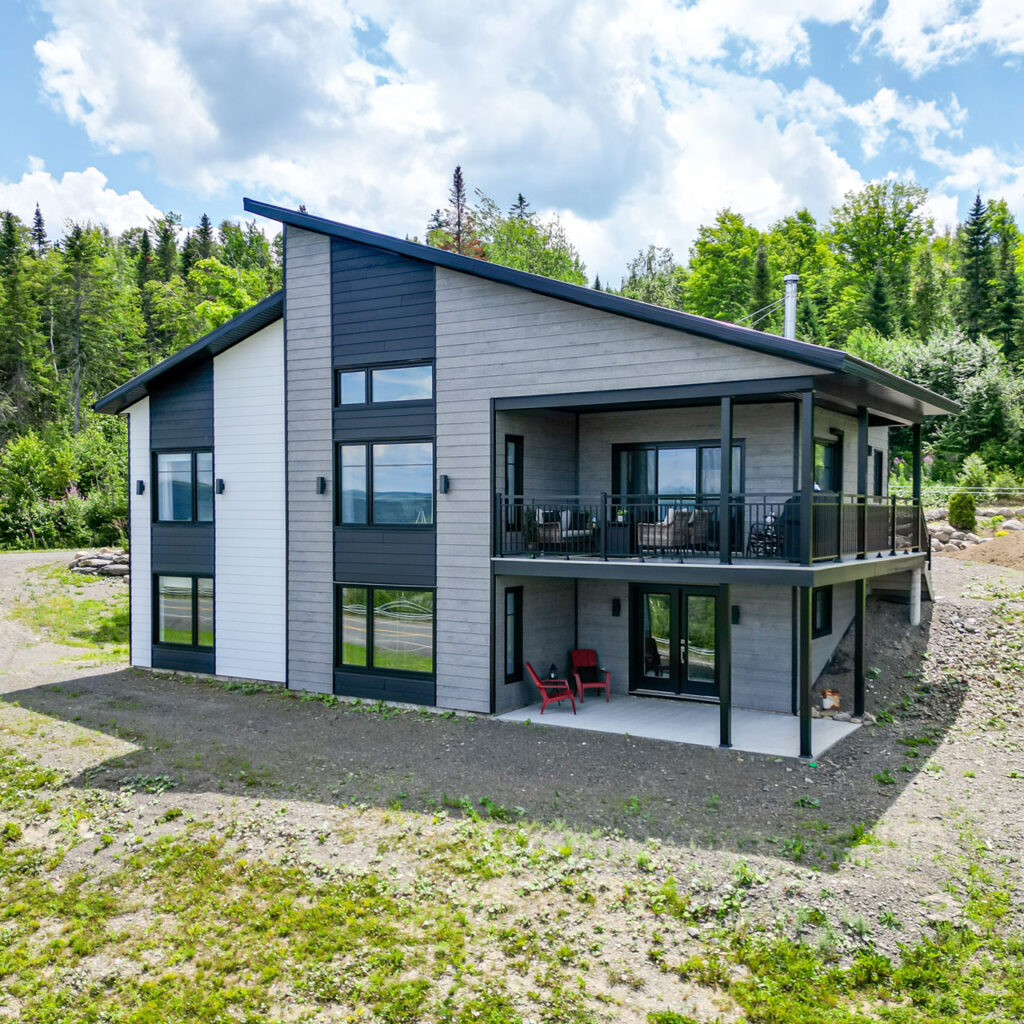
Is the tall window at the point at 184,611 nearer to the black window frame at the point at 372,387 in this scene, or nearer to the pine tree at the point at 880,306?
the black window frame at the point at 372,387

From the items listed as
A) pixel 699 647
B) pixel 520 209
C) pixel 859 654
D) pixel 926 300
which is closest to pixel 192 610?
pixel 699 647

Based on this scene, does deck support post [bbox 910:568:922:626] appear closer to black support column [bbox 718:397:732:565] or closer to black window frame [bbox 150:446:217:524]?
black support column [bbox 718:397:732:565]

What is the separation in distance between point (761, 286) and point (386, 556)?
36461 millimetres

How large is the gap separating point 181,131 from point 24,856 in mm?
17392

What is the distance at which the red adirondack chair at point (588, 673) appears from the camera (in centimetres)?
1325

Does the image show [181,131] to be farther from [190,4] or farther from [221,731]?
[221,731]

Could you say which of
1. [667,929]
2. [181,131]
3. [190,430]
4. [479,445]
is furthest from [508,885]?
[181,131]

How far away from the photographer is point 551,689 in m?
12.9

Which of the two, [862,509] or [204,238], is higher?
[204,238]

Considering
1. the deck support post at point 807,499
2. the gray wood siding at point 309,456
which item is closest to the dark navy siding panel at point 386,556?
the gray wood siding at point 309,456

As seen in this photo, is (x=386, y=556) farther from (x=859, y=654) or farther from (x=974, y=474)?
(x=974, y=474)

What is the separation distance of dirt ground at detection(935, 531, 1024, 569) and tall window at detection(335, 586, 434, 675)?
45.8 ft

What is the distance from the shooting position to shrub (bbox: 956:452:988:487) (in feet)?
88.3

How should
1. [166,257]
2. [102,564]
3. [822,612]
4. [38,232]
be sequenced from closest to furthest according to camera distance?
[822,612] → [102,564] → [166,257] → [38,232]
